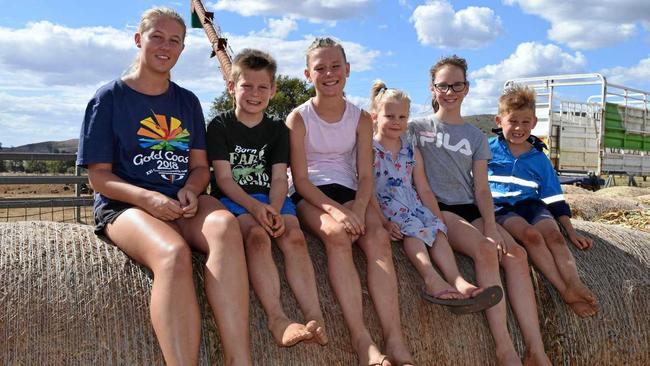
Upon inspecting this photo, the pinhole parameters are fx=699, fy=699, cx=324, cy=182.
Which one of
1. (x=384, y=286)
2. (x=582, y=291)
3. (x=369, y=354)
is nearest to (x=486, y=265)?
(x=582, y=291)

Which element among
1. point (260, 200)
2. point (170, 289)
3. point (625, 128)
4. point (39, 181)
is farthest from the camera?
point (625, 128)

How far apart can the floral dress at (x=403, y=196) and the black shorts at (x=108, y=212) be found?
1492 millimetres

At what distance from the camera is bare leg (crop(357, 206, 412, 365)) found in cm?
325

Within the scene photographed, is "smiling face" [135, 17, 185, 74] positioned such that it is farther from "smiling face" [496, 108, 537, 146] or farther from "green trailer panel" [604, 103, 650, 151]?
"green trailer panel" [604, 103, 650, 151]

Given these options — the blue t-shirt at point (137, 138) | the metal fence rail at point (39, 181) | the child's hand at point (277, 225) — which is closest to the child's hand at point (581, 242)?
the child's hand at point (277, 225)

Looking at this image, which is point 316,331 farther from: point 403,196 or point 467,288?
point 403,196

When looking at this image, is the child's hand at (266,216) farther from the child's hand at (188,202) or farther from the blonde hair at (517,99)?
the blonde hair at (517,99)

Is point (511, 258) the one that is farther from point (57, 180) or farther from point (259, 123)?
point (57, 180)

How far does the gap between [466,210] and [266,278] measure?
1.62 meters

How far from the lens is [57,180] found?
372 inches

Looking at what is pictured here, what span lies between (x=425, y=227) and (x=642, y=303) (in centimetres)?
144

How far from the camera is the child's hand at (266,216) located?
11.0 feet

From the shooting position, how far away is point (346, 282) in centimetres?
334

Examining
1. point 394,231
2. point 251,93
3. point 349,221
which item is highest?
point 251,93
